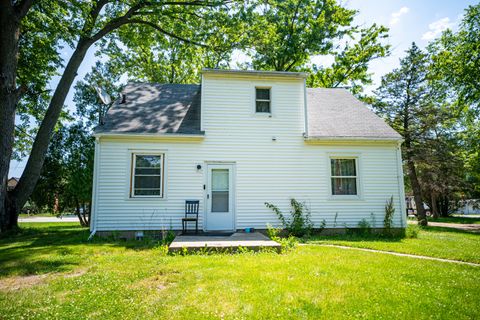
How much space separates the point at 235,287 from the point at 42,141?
440 inches

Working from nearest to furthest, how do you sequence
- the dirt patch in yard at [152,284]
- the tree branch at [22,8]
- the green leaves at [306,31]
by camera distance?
the dirt patch in yard at [152,284], the tree branch at [22,8], the green leaves at [306,31]

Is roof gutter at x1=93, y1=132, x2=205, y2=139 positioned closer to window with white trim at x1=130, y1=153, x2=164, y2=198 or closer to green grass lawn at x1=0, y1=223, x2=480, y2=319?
window with white trim at x1=130, y1=153, x2=164, y2=198

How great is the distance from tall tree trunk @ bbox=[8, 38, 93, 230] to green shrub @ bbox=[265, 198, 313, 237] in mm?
9567

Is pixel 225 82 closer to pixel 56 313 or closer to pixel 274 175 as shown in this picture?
pixel 274 175

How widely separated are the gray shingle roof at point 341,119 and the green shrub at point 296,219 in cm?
268

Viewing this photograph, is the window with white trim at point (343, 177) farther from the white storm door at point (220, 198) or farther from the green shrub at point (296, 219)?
the white storm door at point (220, 198)

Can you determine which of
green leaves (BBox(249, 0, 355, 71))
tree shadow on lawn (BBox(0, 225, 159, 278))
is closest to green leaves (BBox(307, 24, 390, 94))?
green leaves (BBox(249, 0, 355, 71))

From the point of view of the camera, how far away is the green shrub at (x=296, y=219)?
30.7 ft

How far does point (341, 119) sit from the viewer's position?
11.2 meters

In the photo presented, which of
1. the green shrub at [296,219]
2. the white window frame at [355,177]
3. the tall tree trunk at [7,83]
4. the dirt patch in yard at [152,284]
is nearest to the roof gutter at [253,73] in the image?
the white window frame at [355,177]

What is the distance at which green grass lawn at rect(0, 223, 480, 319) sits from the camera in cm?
330

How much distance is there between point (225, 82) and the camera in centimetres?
1035

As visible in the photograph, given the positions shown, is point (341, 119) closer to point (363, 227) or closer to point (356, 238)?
point (363, 227)

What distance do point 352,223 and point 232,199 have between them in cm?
453
